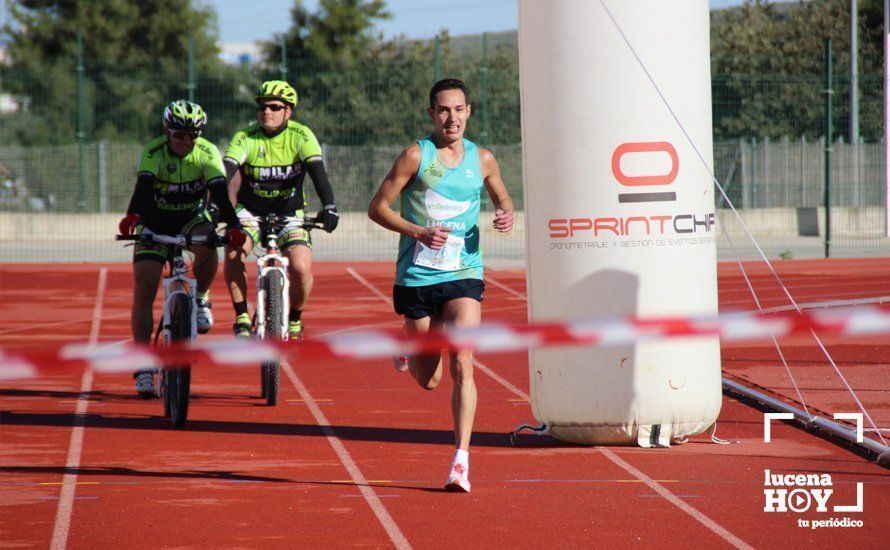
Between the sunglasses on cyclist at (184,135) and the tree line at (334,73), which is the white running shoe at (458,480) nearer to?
the sunglasses on cyclist at (184,135)

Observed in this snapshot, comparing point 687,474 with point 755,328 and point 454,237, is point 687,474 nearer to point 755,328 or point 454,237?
point 454,237

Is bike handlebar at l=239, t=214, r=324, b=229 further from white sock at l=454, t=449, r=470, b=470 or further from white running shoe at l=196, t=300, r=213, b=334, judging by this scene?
white sock at l=454, t=449, r=470, b=470

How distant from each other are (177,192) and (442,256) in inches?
117

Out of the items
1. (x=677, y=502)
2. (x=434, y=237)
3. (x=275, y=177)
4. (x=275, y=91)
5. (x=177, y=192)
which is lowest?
(x=677, y=502)

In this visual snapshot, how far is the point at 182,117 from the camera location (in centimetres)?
913

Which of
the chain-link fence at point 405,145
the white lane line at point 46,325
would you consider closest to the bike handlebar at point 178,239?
the white lane line at point 46,325

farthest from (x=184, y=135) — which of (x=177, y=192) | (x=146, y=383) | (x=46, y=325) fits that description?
(x=46, y=325)

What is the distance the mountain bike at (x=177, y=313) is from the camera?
342 inches

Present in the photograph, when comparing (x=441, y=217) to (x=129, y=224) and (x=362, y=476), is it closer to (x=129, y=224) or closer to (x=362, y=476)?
(x=362, y=476)

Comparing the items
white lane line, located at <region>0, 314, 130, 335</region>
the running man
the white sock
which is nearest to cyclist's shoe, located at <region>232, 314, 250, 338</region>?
the running man

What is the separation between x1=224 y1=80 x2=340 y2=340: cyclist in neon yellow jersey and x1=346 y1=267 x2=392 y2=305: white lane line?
8.11 metres

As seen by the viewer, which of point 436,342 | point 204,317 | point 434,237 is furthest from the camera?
point 204,317

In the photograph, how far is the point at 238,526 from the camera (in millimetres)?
6250

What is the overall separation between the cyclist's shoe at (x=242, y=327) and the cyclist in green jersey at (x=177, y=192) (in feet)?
0.69
